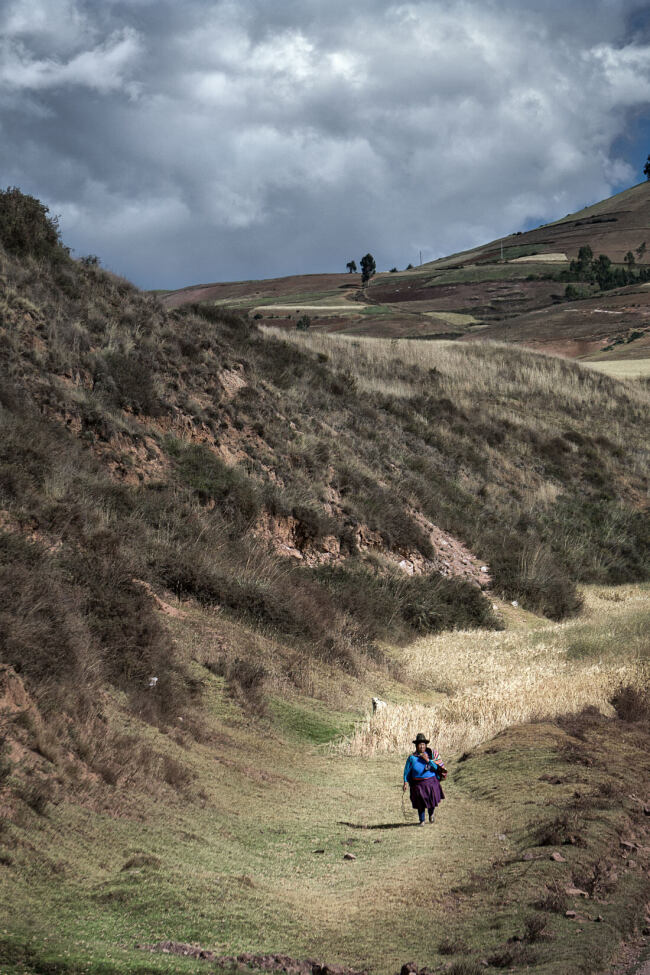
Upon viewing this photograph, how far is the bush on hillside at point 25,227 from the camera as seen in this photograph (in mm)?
23297

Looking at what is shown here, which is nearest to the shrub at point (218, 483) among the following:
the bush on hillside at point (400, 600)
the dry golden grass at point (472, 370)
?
the bush on hillside at point (400, 600)

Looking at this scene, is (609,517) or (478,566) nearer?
(478,566)

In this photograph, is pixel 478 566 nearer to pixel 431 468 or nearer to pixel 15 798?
pixel 431 468

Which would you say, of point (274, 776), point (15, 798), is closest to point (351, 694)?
point (274, 776)

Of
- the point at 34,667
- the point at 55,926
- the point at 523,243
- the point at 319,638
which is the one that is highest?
the point at 523,243

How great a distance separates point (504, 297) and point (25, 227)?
334 feet

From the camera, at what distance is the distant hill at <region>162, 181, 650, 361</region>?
3285 inches

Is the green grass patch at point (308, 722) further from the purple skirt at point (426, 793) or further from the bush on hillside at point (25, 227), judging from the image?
the bush on hillside at point (25, 227)

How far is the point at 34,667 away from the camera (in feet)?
25.1

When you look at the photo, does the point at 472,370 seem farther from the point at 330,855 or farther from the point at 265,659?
the point at 330,855

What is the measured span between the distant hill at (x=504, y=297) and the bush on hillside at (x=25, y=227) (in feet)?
119

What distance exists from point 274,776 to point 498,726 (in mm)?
3634

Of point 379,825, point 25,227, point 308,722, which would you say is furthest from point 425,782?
point 25,227

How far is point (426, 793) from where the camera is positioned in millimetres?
7945
